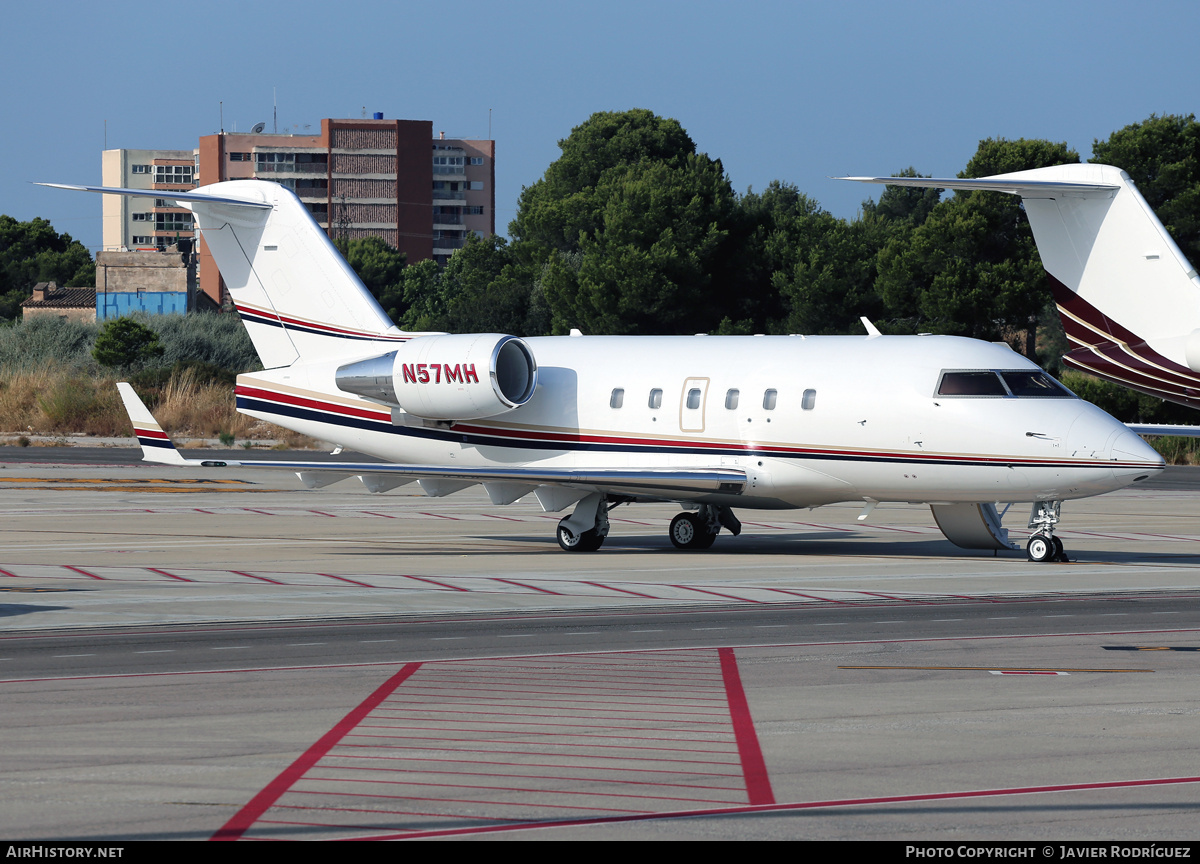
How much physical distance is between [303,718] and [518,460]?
16098 mm

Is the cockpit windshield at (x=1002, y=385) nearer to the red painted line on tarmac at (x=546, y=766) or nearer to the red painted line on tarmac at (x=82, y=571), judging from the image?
the red painted line on tarmac at (x=82, y=571)

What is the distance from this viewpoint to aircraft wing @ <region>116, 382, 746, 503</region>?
24375 mm

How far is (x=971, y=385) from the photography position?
24.0 metres

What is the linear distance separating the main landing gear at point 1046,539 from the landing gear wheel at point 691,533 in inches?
231

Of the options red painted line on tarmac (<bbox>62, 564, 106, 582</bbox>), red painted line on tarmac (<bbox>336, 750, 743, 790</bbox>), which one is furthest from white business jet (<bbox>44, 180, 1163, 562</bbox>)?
red painted line on tarmac (<bbox>336, 750, 743, 790</bbox>)

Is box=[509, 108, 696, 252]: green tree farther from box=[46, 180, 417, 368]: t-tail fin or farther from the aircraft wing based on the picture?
the aircraft wing

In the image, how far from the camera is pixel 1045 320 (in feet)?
277

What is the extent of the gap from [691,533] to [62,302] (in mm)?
115981

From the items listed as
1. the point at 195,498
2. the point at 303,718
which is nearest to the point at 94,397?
the point at 195,498

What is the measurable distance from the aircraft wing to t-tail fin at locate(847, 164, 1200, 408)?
270 inches

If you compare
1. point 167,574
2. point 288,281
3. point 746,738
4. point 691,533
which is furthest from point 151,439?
point 746,738

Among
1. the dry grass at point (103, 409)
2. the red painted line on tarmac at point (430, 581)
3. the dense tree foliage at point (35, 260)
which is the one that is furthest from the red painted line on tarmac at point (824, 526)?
the dense tree foliage at point (35, 260)

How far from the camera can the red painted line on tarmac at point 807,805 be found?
827cm

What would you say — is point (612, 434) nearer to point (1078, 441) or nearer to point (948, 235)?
point (1078, 441)
